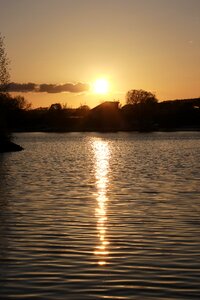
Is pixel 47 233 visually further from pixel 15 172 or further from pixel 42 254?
pixel 15 172

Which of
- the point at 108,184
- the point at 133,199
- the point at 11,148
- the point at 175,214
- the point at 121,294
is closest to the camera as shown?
the point at 121,294

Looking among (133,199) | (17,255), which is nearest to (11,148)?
(133,199)

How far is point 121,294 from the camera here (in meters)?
11.7

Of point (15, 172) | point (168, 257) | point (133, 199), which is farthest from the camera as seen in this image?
point (15, 172)

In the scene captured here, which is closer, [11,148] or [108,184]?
[108,184]

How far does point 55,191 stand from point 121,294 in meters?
19.5

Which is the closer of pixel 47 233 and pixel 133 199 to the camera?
pixel 47 233

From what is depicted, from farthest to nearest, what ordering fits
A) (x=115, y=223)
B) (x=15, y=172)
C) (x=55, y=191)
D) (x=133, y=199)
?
1. (x=15, y=172)
2. (x=55, y=191)
3. (x=133, y=199)
4. (x=115, y=223)

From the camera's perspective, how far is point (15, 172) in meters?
45.8

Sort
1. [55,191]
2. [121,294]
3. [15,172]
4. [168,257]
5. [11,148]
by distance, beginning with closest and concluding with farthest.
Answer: [121,294]
[168,257]
[55,191]
[15,172]
[11,148]

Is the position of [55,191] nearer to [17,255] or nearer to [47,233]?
[47,233]

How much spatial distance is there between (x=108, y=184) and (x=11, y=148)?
50811mm

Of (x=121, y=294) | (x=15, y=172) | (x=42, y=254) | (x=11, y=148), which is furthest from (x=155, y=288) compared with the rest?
(x=11, y=148)

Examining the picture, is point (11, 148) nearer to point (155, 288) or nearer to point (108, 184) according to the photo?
point (108, 184)
